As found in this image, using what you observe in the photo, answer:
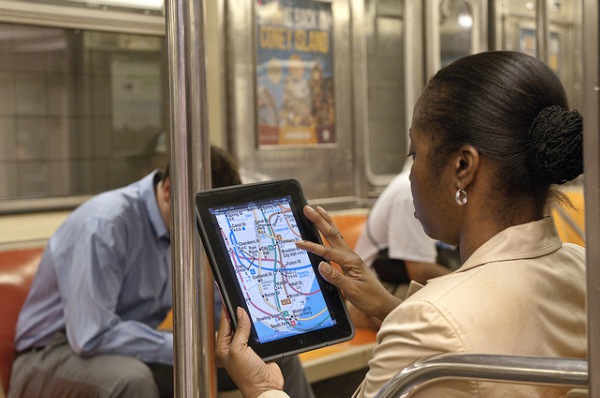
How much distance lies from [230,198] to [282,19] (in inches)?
123

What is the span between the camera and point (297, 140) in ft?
14.7

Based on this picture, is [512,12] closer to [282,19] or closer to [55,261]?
[282,19]

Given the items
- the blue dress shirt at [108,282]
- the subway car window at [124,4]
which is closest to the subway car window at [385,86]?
the subway car window at [124,4]

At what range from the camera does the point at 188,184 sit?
123cm

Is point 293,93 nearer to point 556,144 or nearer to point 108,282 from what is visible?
point 108,282

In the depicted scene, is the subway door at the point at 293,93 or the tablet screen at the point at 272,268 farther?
the subway door at the point at 293,93

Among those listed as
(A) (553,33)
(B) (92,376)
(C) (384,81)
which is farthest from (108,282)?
(A) (553,33)

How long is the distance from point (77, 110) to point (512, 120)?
259 centimetres

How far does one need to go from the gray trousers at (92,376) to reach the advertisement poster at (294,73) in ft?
5.27

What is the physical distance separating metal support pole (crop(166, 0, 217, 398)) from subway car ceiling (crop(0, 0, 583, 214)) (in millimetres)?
1685

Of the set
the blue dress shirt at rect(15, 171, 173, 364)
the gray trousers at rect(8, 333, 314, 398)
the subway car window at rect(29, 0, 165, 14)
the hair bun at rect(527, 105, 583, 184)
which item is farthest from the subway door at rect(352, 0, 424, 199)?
the hair bun at rect(527, 105, 583, 184)

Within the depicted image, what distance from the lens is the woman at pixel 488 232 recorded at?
1221mm

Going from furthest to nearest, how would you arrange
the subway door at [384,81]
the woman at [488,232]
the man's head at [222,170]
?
the subway door at [384,81], the man's head at [222,170], the woman at [488,232]

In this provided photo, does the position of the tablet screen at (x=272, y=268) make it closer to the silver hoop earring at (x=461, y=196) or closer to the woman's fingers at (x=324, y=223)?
the woman's fingers at (x=324, y=223)
